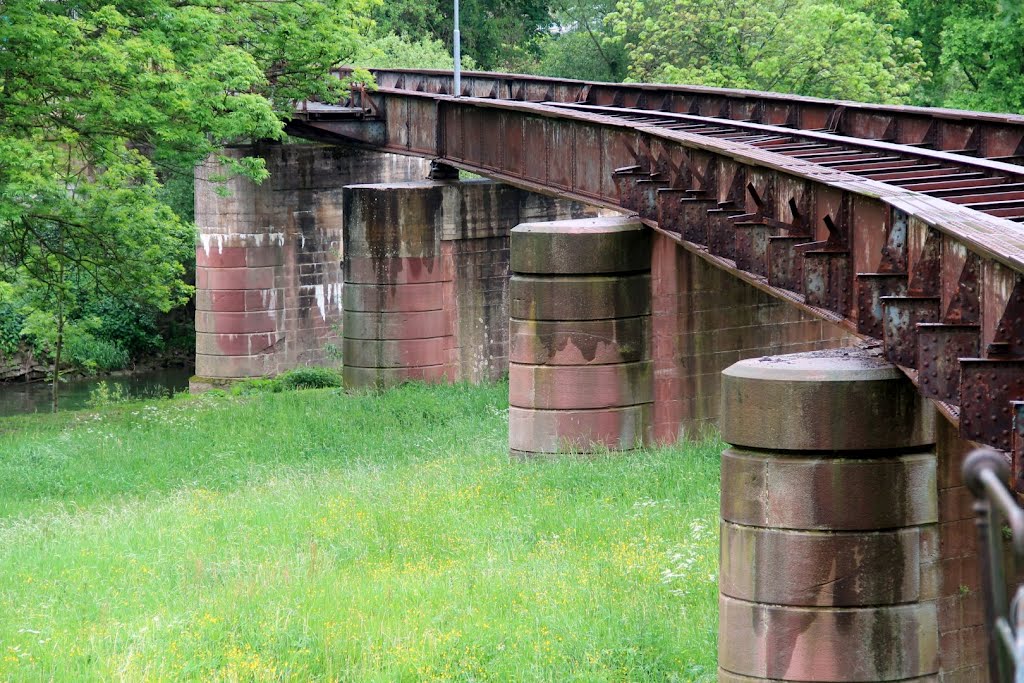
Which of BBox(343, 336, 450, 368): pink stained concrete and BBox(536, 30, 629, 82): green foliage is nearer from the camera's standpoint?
BBox(343, 336, 450, 368): pink stained concrete

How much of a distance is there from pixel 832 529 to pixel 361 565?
4985 mm

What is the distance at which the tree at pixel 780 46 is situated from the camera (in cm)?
3625

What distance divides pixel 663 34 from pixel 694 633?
2927 cm

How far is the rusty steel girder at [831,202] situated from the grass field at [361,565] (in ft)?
8.26

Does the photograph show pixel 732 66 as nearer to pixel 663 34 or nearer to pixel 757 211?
pixel 663 34

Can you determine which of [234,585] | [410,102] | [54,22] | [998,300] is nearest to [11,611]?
[234,585]

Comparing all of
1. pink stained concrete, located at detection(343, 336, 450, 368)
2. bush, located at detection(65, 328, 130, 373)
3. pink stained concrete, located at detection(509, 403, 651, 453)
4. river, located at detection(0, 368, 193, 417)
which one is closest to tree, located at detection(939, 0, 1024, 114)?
pink stained concrete, located at detection(343, 336, 450, 368)

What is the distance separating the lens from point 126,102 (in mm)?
20906

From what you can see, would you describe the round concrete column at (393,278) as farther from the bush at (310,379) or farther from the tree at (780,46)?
the tree at (780,46)

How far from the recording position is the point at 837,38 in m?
36.5

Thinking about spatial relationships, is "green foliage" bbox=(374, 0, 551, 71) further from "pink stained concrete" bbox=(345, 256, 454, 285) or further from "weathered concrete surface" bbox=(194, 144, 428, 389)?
"pink stained concrete" bbox=(345, 256, 454, 285)

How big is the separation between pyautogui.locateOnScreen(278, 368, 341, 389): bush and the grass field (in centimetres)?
1247

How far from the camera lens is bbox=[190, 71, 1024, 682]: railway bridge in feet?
29.2

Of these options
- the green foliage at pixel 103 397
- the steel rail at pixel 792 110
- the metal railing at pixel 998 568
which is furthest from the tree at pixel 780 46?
the metal railing at pixel 998 568
